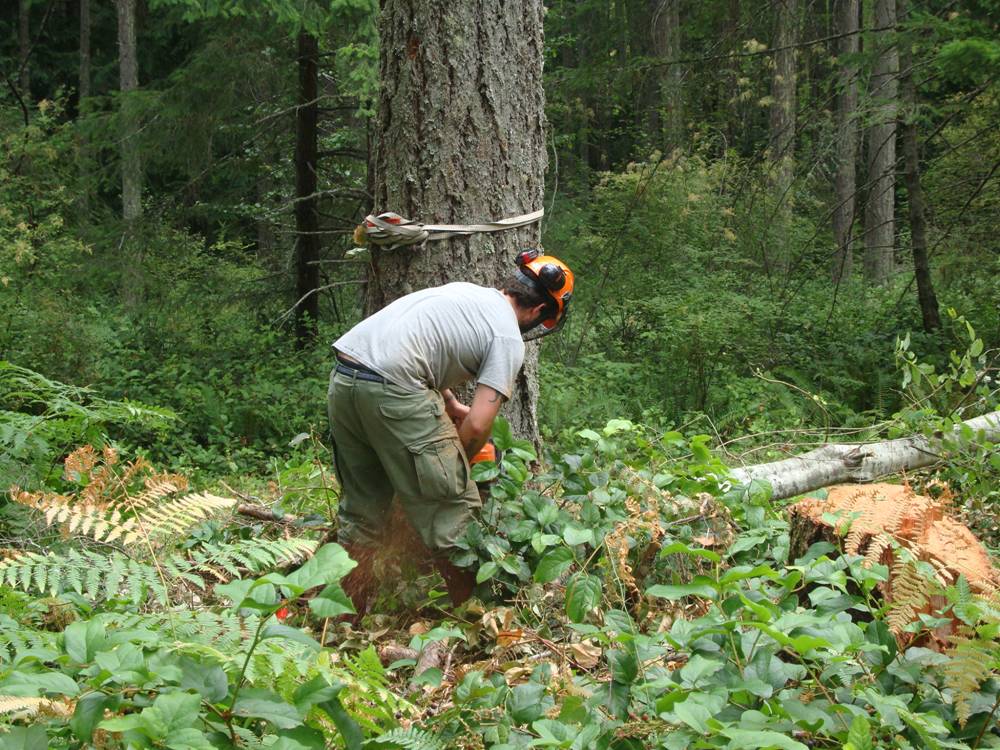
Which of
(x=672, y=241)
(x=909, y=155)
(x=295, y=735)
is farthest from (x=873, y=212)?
(x=295, y=735)

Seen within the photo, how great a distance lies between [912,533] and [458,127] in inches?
113

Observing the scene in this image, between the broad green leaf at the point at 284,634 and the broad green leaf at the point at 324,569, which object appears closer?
the broad green leaf at the point at 324,569

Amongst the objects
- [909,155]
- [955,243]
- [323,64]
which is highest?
[323,64]

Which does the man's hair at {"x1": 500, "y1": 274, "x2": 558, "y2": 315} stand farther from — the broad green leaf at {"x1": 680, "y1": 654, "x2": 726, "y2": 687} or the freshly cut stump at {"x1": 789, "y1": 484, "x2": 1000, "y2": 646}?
the broad green leaf at {"x1": 680, "y1": 654, "x2": 726, "y2": 687}

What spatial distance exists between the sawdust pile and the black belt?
2.00 meters

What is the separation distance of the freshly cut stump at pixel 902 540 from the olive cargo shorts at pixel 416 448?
60.4 inches

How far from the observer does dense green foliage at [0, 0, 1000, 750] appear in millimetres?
2459

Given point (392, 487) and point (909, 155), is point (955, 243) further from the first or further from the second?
point (392, 487)

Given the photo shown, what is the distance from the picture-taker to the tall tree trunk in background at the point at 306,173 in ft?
36.7

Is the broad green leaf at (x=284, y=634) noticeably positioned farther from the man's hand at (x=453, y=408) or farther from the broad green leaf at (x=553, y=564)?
the man's hand at (x=453, y=408)

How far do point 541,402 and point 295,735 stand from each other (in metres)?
7.20

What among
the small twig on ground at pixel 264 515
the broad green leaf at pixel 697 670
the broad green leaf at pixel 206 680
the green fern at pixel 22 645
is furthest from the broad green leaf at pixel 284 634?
the small twig on ground at pixel 264 515

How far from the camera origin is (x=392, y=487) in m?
4.43

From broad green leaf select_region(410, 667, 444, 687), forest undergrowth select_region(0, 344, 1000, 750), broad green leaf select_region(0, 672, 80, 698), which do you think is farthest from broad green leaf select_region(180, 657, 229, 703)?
broad green leaf select_region(410, 667, 444, 687)
